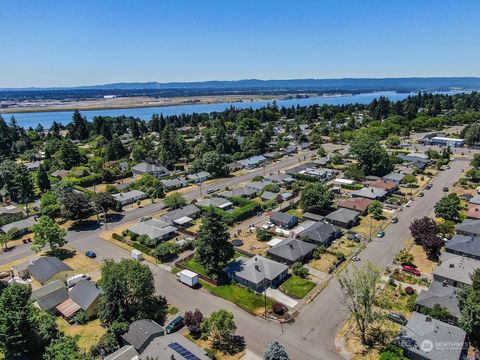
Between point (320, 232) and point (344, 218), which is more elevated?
point (320, 232)

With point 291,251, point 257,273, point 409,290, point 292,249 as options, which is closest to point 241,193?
point 292,249

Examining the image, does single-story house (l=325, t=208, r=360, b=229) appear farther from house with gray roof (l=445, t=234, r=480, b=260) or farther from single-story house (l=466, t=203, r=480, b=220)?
single-story house (l=466, t=203, r=480, b=220)

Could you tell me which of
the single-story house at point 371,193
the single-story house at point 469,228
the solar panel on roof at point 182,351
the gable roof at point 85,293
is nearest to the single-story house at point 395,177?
the single-story house at point 371,193

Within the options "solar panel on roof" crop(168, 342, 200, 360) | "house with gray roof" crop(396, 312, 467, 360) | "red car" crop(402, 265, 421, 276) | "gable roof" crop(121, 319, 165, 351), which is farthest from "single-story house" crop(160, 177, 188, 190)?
"house with gray roof" crop(396, 312, 467, 360)

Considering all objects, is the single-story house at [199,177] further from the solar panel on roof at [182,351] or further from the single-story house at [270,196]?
the solar panel on roof at [182,351]

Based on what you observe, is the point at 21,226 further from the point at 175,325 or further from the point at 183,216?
the point at 175,325

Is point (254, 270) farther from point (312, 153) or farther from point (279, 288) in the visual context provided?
point (312, 153)
